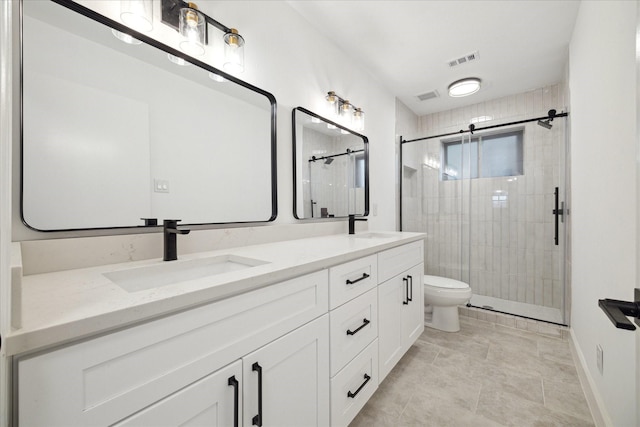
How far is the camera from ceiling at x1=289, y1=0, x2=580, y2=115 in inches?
70.3

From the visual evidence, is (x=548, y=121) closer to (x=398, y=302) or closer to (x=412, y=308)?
(x=412, y=308)

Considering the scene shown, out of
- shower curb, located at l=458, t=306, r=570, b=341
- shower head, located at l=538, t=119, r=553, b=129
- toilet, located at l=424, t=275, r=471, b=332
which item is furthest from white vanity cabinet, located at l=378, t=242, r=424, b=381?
shower head, located at l=538, t=119, r=553, b=129

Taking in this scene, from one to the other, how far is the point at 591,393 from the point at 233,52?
263cm

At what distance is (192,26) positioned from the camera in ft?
3.93

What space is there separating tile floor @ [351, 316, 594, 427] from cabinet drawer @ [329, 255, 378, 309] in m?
0.71

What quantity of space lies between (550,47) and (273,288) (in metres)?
2.92

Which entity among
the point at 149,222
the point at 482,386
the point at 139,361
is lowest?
the point at 482,386

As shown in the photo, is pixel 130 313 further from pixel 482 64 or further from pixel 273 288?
pixel 482 64

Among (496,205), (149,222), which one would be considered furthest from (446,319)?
(149,222)

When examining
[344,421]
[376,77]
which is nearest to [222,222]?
[344,421]

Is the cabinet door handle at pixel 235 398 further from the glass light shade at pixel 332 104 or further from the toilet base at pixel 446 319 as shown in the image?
the toilet base at pixel 446 319

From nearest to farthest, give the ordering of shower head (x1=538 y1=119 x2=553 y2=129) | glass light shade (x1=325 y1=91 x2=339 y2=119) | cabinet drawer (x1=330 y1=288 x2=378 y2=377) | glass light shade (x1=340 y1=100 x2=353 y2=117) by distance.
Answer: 1. cabinet drawer (x1=330 y1=288 x2=378 y2=377)
2. glass light shade (x1=325 y1=91 x2=339 y2=119)
3. glass light shade (x1=340 y1=100 x2=353 y2=117)
4. shower head (x1=538 y1=119 x2=553 y2=129)

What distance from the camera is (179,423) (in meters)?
0.62

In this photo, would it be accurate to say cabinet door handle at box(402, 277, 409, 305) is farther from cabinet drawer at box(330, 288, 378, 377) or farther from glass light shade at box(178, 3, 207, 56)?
glass light shade at box(178, 3, 207, 56)
